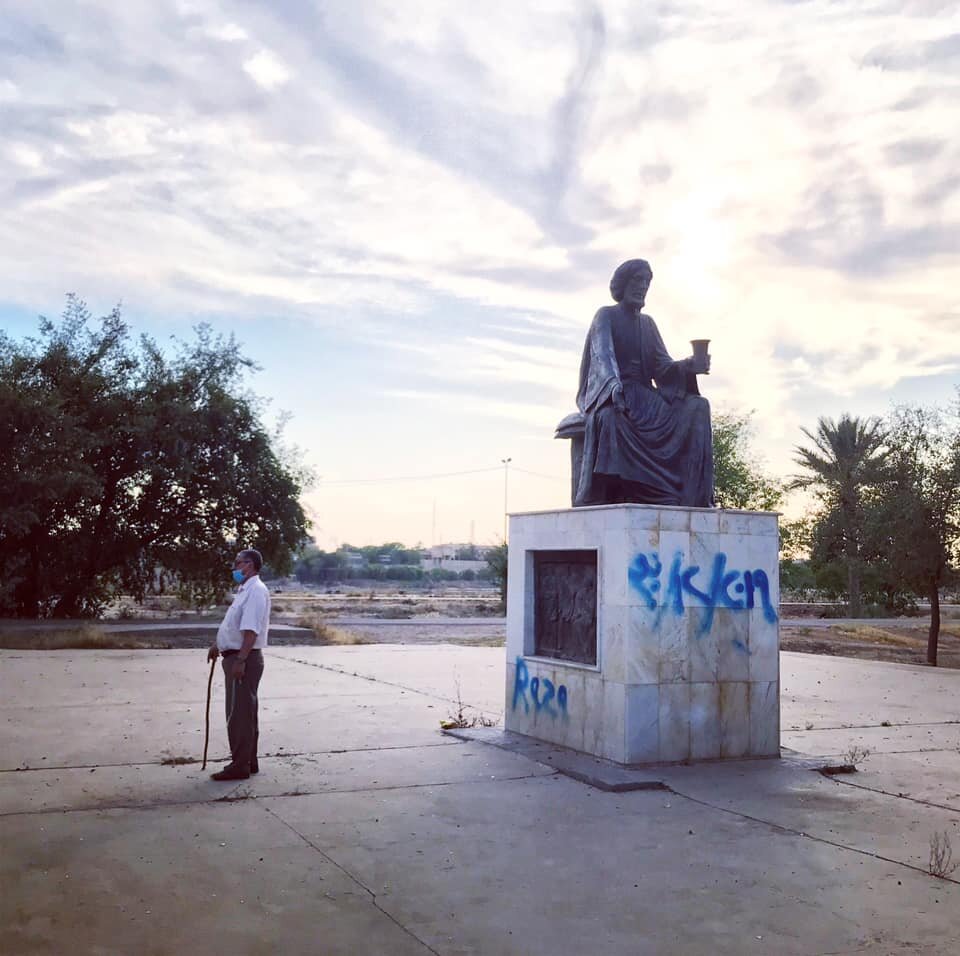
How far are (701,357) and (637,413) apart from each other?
30.1 inches

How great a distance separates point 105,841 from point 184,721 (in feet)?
15.6

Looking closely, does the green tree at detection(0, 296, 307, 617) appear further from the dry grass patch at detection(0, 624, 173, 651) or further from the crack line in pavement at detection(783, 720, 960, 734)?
the crack line in pavement at detection(783, 720, 960, 734)

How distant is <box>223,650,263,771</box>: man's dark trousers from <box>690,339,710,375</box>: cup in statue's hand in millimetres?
4555

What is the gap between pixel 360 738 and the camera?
931 cm

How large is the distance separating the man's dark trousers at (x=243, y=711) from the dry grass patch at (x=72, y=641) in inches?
539

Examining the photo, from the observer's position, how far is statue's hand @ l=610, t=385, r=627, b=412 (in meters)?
8.79

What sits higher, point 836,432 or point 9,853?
point 836,432

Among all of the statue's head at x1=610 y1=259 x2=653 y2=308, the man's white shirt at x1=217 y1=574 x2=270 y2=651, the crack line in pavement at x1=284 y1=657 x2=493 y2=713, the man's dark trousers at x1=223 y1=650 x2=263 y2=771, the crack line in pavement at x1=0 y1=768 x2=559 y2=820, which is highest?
the statue's head at x1=610 y1=259 x2=653 y2=308

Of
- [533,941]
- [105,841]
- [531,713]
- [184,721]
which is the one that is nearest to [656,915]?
[533,941]

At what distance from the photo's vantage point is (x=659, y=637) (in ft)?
26.5

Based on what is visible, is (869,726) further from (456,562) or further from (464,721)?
(456,562)

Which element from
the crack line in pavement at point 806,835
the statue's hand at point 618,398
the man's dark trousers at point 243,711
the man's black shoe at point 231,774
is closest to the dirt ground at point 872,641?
the statue's hand at point 618,398

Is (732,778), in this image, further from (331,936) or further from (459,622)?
(459,622)

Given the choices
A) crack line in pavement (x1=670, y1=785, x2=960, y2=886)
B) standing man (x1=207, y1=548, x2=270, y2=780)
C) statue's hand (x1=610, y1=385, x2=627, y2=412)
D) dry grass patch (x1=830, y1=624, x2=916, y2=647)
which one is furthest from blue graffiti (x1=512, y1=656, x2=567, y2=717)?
dry grass patch (x1=830, y1=624, x2=916, y2=647)
